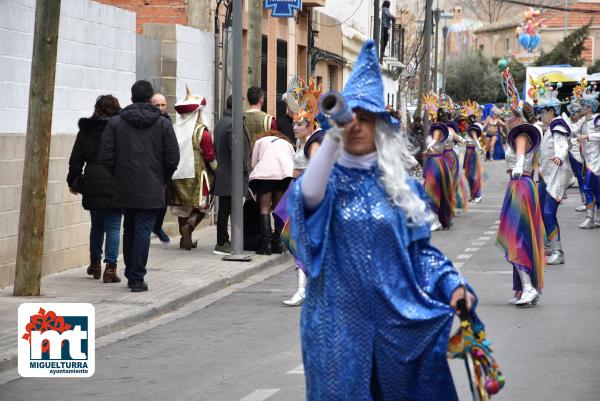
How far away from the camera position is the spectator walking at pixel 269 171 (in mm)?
15836

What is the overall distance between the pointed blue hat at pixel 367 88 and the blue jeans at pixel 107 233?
7.74 m

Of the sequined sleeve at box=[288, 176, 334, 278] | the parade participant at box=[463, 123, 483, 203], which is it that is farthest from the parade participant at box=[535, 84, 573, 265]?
the sequined sleeve at box=[288, 176, 334, 278]

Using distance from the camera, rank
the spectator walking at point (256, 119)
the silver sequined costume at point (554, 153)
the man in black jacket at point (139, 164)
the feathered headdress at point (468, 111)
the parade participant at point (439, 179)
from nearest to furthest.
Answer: the man in black jacket at point (139, 164)
the spectator walking at point (256, 119)
the silver sequined costume at point (554, 153)
the parade participant at point (439, 179)
the feathered headdress at point (468, 111)

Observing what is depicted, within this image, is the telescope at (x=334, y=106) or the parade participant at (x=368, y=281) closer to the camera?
the telescope at (x=334, y=106)

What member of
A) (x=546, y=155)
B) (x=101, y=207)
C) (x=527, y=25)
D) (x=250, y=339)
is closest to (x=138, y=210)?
(x=101, y=207)

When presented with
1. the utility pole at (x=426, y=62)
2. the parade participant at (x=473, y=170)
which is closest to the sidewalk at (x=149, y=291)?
the parade participant at (x=473, y=170)

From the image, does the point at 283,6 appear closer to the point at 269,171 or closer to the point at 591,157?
the point at 269,171

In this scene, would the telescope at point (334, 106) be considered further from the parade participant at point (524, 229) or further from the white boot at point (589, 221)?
the white boot at point (589, 221)

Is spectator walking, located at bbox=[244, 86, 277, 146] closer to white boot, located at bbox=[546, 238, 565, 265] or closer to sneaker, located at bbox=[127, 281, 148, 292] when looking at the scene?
white boot, located at bbox=[546, 238, 565, 265]

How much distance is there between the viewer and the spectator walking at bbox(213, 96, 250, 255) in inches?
637

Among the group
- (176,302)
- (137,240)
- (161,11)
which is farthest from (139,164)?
(161,11)

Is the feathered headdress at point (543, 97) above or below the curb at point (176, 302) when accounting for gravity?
above

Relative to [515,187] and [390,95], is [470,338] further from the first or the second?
[390,95]

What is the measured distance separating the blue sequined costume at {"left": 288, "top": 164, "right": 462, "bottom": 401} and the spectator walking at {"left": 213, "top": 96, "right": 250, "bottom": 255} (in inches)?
412
